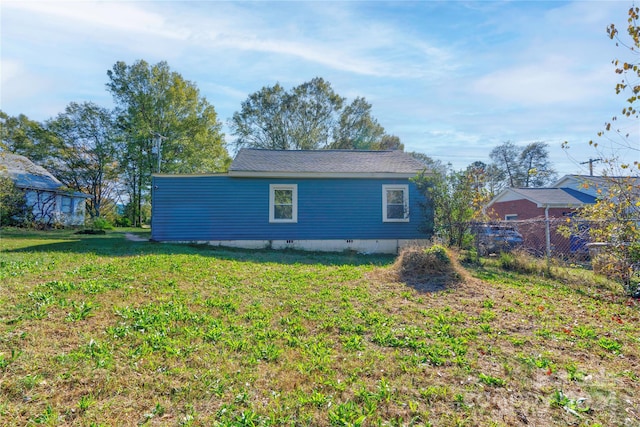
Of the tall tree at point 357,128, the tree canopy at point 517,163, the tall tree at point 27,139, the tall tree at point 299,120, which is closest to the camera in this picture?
the tall tree at point 27,139

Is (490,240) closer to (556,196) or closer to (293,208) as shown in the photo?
(293,208)

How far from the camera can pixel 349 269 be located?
24.9ft

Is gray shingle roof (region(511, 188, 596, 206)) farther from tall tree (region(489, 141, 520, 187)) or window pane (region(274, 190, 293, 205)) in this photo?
tall tree (region(489, 141, 520, 187))

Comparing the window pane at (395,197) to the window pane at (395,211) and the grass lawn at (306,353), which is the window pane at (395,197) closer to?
the window pane at (395,211)

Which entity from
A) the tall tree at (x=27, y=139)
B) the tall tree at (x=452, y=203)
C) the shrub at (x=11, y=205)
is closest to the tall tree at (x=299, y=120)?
the tall tree at (x=27, y=139)

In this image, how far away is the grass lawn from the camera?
93.0 inches

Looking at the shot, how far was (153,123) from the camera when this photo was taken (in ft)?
79.4

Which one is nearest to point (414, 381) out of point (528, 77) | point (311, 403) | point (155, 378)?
point (311, 403)

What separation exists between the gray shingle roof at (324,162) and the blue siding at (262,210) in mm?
399

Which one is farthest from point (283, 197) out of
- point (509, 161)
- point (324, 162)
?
point (509, 161)

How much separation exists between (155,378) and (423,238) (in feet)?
33.6

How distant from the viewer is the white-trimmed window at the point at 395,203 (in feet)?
38.1

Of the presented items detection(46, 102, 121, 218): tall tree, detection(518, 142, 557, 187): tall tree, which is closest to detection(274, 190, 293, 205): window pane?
detection(46, 102, 121, 218): tall tree

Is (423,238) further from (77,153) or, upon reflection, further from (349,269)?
(77,153)
